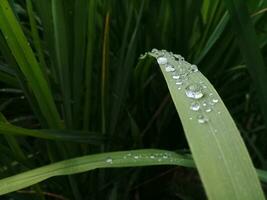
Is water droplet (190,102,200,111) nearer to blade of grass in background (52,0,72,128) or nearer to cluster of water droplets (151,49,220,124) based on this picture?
cluster of water droplets (151,49,220,124)

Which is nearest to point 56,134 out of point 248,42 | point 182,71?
point 182,71

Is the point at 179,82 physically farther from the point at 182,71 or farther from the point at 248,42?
the point at 248,42

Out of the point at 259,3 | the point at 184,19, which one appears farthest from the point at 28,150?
the point at 259,3

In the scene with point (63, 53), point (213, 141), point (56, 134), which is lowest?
point (213, 141)

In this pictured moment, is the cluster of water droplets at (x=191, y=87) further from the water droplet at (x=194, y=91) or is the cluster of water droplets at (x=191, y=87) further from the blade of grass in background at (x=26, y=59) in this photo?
the blade of grass in background at (x=26, y=59)

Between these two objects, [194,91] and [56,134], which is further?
[56,134]

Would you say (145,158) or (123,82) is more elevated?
(123,82)

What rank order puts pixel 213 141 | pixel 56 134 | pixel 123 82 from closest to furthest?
pixel 213 141 → pixel 56 134 → pixel 123 82
